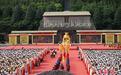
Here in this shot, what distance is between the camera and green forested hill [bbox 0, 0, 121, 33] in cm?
7288

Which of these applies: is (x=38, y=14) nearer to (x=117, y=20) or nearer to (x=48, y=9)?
(x=48, y=9)

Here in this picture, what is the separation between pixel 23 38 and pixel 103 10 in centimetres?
2182

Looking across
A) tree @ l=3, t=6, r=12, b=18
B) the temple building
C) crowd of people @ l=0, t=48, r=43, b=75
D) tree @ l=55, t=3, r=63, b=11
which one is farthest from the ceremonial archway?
crowd of people @ l=0, t=48, r=43, b=75

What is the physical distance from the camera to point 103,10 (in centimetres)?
7650

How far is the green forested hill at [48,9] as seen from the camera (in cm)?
7288

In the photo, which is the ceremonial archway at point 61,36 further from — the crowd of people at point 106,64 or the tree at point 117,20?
the crowd of people at point 106,64

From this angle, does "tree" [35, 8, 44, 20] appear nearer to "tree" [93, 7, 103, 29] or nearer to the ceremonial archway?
"tree" [93, 7, 103, 29]

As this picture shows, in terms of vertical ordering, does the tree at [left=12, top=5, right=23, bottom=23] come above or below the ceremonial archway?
above

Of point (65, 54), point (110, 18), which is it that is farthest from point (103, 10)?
point (65, 54)

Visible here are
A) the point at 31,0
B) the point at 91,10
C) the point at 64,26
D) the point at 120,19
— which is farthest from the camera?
the point at 31,0

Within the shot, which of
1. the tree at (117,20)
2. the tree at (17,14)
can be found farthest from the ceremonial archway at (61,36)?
the tree at (17,14)

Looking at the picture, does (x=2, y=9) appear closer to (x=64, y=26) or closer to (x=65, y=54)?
(x=64, y=26)

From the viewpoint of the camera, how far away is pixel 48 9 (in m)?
79.6

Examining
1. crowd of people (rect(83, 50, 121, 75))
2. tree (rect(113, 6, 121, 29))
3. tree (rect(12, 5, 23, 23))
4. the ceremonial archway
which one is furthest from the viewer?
tree (rect(12, 5, 23, 23))
